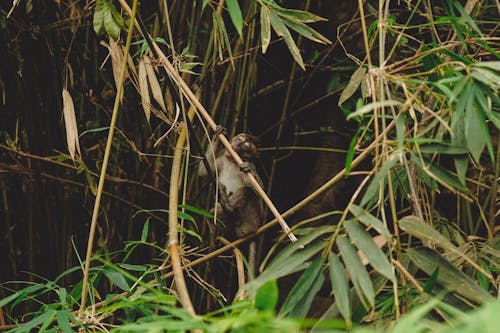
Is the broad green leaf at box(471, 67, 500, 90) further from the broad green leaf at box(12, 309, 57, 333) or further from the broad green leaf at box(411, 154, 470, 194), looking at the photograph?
the broad green leaf at box(12, 309, 57, 333)

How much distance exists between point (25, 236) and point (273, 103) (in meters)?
1.23

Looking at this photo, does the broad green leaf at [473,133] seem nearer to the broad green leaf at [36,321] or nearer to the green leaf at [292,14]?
the green leaf at [292,14]

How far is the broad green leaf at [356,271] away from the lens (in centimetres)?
131

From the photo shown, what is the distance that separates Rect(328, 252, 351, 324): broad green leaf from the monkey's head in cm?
166

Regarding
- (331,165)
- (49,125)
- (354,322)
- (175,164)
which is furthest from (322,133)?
(354,322)

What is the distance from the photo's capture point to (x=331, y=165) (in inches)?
133

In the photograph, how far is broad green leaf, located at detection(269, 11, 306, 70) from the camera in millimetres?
1854

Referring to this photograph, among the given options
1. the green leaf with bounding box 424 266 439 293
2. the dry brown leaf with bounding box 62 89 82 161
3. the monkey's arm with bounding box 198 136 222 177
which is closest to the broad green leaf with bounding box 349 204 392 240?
the green leaf with bounding box 424 266 439 293

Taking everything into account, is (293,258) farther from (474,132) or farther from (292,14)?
(292,14)

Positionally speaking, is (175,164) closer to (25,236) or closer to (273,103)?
(25,236)

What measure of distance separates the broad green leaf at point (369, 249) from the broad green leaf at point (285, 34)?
0.56 meters

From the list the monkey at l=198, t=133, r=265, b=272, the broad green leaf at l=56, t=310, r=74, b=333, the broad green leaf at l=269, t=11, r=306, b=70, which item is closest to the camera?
the broad green leaf at l=56, t=310, r=74, b=333

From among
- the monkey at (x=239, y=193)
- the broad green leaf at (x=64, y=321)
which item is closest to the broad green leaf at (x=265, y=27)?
the broad green leaf at (x=64, y=321)

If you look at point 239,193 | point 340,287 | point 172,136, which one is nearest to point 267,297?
point 340,287
